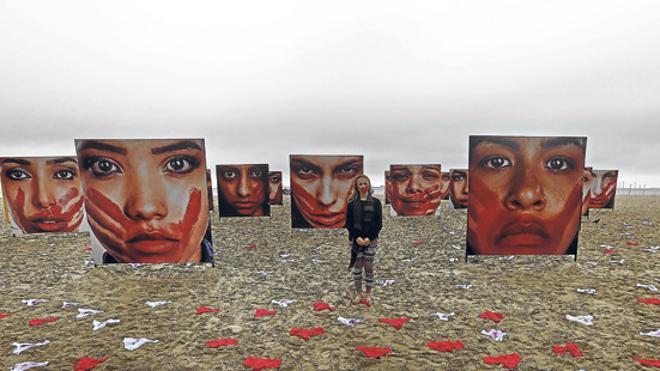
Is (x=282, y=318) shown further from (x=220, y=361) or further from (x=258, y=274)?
(x=258, y=274)

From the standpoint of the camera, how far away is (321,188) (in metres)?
12.1

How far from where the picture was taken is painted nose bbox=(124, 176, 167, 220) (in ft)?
25.3

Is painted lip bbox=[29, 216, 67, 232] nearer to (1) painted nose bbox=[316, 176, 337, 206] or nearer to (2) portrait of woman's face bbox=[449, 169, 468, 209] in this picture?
(1) painted nose bbox=[316, 176, 337, 206]

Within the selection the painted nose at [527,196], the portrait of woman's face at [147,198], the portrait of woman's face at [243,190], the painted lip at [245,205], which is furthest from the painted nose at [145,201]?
the painted nose at [527,196]

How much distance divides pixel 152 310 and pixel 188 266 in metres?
2.82

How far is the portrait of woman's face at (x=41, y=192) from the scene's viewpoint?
12.1m

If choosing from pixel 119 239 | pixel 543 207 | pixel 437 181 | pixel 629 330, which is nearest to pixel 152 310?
pixel 119 239

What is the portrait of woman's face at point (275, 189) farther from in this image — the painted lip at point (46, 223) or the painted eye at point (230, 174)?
the painted lip at point (46, 223)

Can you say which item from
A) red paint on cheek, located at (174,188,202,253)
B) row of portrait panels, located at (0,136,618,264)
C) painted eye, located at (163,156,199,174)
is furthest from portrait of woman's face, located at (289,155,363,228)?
painted eye, located at (163,156,199,174)

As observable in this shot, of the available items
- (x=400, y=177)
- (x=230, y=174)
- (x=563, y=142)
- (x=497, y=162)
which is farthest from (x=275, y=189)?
(x=563, y=142)

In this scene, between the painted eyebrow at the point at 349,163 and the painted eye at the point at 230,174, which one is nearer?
the painted eyebrow at the point at 349,163

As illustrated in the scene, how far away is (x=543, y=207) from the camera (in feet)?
27.1

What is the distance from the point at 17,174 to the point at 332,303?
1407 centimetres

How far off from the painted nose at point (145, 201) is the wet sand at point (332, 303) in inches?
62.8
